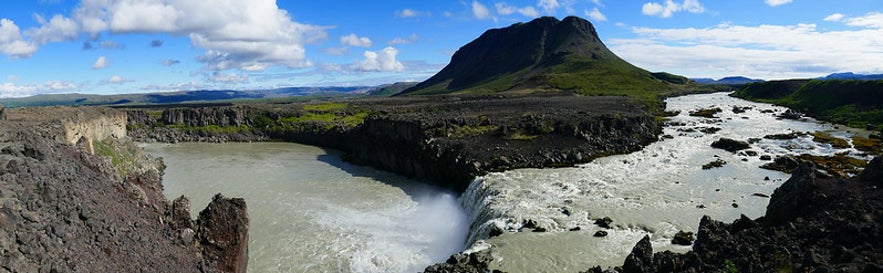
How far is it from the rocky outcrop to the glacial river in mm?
4439

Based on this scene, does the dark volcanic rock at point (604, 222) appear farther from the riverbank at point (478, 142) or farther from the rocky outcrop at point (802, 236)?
the riverbank at point (478, 142)

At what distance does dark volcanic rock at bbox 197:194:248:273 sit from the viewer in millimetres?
20641

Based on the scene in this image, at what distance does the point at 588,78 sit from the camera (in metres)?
176

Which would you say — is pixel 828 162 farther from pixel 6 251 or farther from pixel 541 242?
pixel 6 251

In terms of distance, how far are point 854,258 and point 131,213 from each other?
25.0 m

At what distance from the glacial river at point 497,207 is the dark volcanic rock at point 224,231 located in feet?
18.8

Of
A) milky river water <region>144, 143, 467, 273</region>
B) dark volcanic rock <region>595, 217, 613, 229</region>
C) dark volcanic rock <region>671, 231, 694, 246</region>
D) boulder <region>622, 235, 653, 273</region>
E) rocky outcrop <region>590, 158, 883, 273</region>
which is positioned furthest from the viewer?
milky river water <region>144, 143, 467, 273</region>

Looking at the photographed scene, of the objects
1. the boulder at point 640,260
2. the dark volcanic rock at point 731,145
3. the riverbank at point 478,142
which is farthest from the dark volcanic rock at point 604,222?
the dark volcanic rock at point 731,145

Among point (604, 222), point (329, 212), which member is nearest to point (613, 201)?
point (604, 222)

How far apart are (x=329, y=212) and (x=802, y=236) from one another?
92.8 feet

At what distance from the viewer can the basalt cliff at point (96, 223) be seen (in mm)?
13617

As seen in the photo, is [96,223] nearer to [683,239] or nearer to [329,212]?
[329,212]

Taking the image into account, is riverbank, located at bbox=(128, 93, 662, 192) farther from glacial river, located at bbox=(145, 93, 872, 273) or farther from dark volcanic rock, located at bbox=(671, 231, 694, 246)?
dark volcanic rock, located at bbox=(671, 231, 694, 246)

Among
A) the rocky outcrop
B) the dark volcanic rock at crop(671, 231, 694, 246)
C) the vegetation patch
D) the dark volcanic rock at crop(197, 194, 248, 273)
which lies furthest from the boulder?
the vegetation patch
